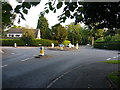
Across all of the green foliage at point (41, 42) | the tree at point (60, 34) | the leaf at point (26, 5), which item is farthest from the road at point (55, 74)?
the green foliage at point (41, 42)

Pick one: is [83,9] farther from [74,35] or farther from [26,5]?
[74,35]

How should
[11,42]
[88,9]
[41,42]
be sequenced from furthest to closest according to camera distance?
[41,42], [11,42], [88,9]

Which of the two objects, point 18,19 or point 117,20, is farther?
point 117,20

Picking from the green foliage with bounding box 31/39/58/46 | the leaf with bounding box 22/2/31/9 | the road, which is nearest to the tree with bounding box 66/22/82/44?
the green foliage with bounding box 31/39/58/46

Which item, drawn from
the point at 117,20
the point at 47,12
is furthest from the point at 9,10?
the point at 117,20

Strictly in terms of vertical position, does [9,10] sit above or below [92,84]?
above

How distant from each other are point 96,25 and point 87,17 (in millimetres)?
1359

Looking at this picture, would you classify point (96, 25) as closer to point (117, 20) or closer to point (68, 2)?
point (117, 20)

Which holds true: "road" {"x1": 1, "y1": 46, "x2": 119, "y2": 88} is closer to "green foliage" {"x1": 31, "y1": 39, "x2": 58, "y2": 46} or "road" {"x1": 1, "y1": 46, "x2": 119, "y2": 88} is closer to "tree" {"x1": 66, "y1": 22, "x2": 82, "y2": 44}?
"green foliage" {"x1": 31, "y1": 39, "x2": 58, "y2": 46}

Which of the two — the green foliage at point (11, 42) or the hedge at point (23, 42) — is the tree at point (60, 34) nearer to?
the hedge at point (23, 42)

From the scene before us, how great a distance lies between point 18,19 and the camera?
349cm

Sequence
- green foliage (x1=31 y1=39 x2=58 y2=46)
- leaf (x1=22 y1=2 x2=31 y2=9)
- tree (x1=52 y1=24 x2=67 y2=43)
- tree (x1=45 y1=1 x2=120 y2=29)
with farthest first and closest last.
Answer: green foliage (x1=31 y1=39 x2=58 y2=46)
tree (x1=52 y1=24 x2=67 y2=43)
tree (x1=45 y1=1 x2=120 y2=29)
leaf (x1=22 y1=2 x2=31 y2=9)

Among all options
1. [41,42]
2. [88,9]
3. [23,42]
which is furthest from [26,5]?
[41,42]

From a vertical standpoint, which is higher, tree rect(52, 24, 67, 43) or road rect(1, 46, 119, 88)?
tree rect(52, 24, 67, 43)
